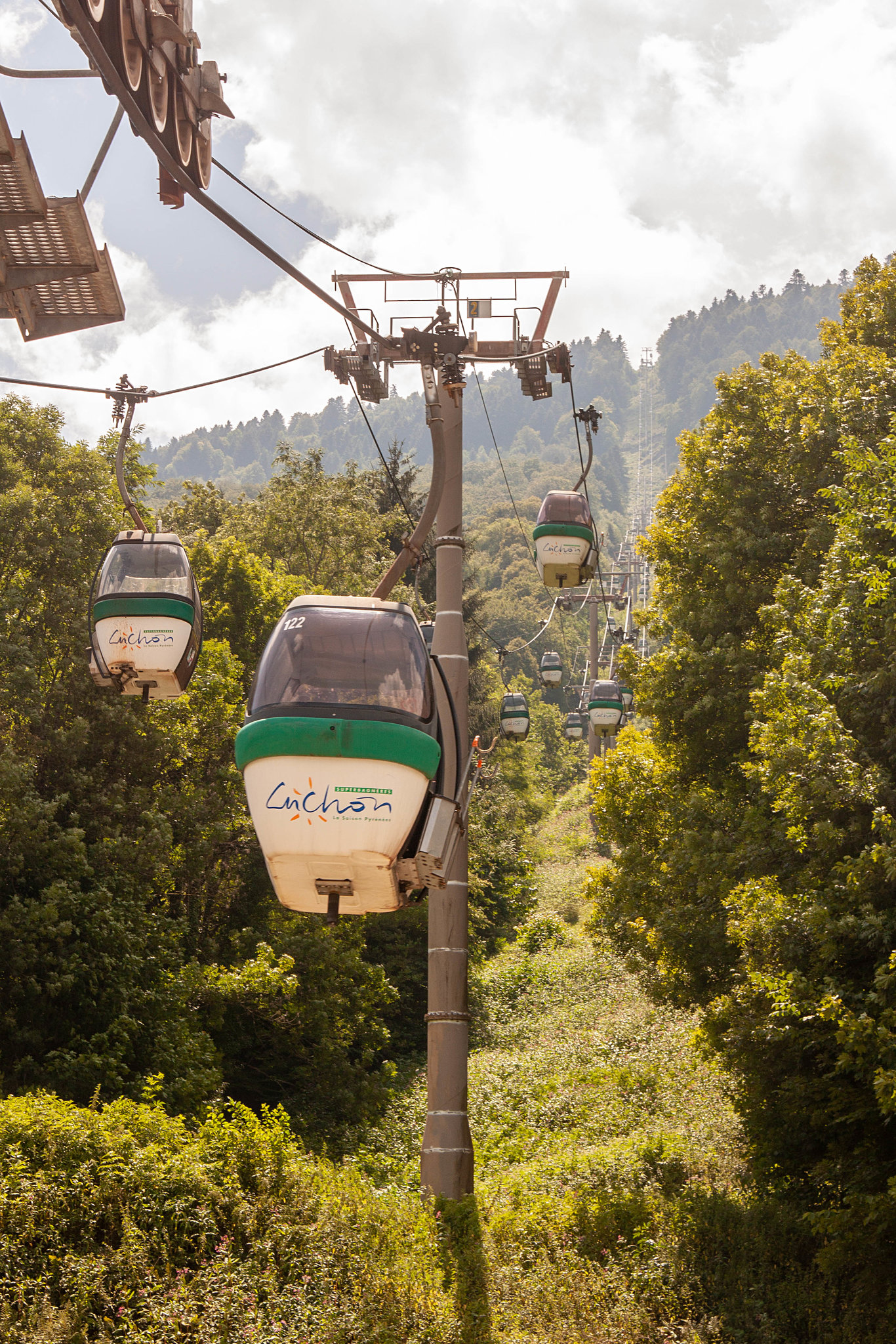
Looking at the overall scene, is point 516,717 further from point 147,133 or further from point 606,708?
point 147,133

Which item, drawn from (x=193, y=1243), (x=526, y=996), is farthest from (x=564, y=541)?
(x=526, y=996)

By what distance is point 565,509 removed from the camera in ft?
46.1

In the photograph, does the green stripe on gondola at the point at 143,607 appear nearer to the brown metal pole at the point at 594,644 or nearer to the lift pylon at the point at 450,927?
the lift pylon at the point at 450,927

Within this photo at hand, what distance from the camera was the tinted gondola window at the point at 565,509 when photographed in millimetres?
14008

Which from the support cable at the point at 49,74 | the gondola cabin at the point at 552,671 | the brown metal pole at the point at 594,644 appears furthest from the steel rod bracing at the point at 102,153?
the brown metal pole at the point at 594,644

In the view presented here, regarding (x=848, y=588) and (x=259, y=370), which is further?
(x=848, y=588)

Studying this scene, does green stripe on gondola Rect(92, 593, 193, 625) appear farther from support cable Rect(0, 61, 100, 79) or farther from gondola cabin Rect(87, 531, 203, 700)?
support cable Rect(0, 61, 100, 79)

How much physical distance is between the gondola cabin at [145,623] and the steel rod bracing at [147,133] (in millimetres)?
5191

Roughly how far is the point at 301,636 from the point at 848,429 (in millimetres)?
13053

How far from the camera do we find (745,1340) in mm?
10922

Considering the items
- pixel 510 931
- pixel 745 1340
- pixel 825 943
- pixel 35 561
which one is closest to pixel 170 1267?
pixel 745 1340

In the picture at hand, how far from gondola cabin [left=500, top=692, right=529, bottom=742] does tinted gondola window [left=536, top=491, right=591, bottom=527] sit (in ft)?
42.5

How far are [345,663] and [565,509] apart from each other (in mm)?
9213

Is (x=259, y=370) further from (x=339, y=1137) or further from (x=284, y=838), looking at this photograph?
(x=339, y=1137)
